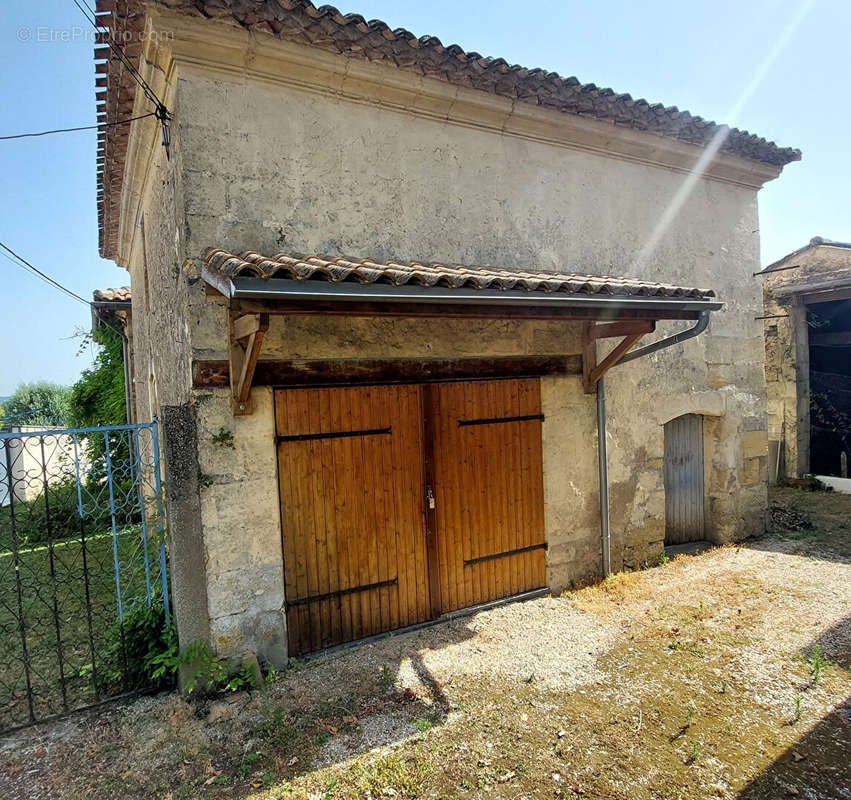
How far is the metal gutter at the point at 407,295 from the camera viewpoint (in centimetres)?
313

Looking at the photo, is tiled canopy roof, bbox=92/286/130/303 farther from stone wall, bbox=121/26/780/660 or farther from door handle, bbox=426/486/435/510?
door handle, bbox=426/486/435/510

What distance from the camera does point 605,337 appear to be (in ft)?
18.0

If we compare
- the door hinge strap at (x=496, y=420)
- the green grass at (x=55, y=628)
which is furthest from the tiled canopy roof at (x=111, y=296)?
the door hinge strap at (x=496, y=420)

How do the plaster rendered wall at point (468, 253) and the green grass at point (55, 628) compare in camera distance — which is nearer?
the green grass at point (55, 628)

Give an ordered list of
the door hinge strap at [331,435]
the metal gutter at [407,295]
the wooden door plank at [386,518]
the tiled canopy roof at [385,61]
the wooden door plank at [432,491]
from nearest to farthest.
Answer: the metal gutter at [407,295] < the tiled canopy roof at [385,61] < the door hinge strap at [331,435] < the wooden door plank at [386,518] < the wooden door plank at [432,491]

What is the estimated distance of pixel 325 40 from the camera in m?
4.08

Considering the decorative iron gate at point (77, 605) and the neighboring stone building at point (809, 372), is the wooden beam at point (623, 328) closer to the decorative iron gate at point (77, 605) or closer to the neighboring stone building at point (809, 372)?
the decorative iron gate at point (77, 605)

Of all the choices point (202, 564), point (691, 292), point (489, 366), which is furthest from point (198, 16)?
point (691, 292)

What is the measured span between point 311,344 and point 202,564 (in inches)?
71.8

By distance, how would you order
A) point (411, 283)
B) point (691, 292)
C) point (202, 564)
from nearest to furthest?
1. point (411, 283)
2. point (202, 564)
3. point (691, 292)

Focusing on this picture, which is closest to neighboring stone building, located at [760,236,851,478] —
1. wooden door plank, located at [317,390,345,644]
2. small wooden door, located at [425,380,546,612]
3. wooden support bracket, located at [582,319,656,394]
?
wooden support bracket, located at [582,319,656,394]

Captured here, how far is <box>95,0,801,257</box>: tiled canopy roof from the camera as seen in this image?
150 inches

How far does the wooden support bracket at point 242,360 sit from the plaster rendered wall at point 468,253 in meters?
0.14

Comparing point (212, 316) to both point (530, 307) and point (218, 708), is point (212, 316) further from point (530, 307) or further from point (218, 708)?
point (218, 708)
